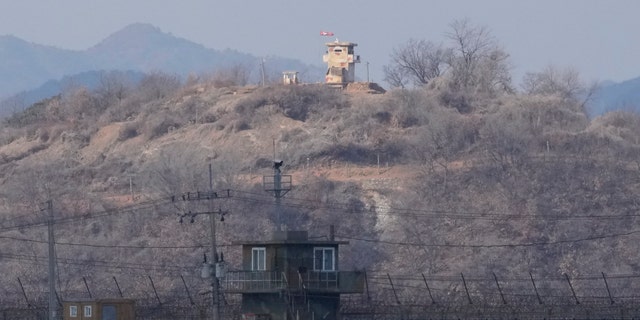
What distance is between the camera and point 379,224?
9394 centimetres

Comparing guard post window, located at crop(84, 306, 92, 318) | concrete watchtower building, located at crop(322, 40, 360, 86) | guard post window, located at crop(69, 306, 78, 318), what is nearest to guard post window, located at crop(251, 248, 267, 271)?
guard post window, located at crop(84, 306, 92, 318)

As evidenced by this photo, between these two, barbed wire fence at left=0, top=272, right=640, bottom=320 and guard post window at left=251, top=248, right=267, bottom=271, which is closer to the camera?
guard post window at left=251, top=248, right=267, bottom=271

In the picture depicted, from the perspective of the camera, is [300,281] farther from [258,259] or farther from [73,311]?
[73,311]

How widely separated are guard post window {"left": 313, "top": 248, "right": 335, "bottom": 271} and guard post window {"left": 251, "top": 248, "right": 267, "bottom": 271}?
1.68m

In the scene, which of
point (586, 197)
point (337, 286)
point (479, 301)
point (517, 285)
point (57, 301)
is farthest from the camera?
point (586, 197)

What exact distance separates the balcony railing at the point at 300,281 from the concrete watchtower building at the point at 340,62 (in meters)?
59.8

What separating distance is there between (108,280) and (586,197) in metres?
27.5

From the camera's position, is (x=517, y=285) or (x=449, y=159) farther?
(x=449, y=159)

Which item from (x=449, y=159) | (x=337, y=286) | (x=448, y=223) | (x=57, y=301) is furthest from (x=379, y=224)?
(x=337, y=286)

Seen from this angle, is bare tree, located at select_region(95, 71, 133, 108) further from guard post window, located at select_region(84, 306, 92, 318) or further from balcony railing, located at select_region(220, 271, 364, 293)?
balcony railing, located at select_region(220, 271, 364, 293)

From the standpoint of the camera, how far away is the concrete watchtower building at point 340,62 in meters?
117

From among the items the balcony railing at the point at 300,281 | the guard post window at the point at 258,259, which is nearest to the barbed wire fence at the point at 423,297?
the balcony railing at the point at 300,281

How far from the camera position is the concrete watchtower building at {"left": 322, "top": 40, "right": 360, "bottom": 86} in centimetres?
11688

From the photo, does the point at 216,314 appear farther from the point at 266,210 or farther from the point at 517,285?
the point at 266,210
